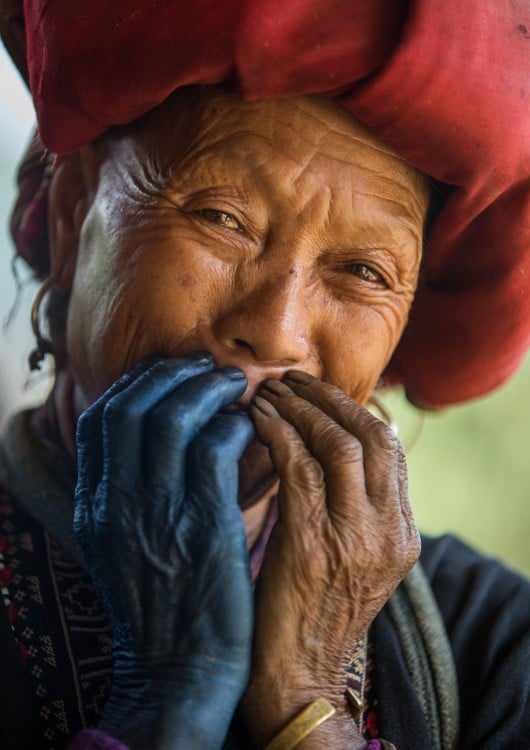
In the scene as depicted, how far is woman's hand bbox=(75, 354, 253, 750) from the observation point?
1419 mm

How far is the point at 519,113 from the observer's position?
64.8 inches

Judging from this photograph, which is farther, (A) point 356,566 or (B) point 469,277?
(B) point 469,277

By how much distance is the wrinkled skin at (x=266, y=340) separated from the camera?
1471 millimetres

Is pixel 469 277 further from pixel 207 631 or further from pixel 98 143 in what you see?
pixel 207 631

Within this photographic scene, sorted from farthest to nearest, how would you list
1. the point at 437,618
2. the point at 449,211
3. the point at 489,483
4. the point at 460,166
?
the point at 489,483 → the point at 437,618 → the point at 449,211 → the point at 460,166

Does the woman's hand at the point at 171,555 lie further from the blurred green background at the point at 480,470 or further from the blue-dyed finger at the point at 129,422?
the blurred green background at the point at 480,470

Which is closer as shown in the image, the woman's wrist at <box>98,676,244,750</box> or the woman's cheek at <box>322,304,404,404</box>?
the woman's wrist at <box>98,676,244,750</box>

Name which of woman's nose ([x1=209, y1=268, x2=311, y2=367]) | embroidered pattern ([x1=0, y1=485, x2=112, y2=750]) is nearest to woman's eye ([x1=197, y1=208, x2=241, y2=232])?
woman's nose ([x1=209, y1=268, x2=311, y2=367])

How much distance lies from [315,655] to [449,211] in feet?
3.34

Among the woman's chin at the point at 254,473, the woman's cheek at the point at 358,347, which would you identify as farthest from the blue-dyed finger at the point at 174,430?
the woman's cheek at the point at 358,347

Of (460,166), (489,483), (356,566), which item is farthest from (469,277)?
(489,483)

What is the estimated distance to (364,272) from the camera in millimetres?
1852

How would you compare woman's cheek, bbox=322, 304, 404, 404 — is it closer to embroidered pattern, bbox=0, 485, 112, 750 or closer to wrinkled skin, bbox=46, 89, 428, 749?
wrinkled skin, bbox=46, 89, 428, 749

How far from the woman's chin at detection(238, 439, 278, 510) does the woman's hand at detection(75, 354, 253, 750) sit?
23cm
